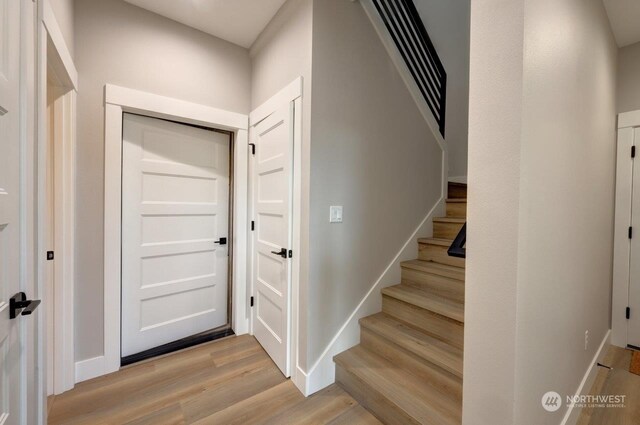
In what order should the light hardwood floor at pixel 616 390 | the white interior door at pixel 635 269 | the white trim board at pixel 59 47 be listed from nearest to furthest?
1. the white trim board at pixel 59 47
2. the light hardwood floor at pixel 616 390
3. the white interior door at pixel 635 269

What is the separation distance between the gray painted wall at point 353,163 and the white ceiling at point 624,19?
53.9 inches

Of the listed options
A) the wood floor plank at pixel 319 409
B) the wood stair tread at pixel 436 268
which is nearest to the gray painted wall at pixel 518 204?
the wood stair tread at pixel 436 268

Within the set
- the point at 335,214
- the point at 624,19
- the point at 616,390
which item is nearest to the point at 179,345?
the point at 335,214

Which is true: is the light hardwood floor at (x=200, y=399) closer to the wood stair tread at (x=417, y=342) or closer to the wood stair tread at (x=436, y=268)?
the wood stair tread at (x=417, y=342)

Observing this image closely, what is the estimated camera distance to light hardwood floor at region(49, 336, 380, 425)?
158 centimetres

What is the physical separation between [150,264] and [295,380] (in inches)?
58.6

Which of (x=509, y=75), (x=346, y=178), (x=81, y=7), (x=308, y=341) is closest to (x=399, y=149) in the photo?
(x=346, y=178)

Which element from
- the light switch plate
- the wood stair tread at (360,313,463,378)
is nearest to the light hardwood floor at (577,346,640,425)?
the wood stair tread at (360,313,463,378)

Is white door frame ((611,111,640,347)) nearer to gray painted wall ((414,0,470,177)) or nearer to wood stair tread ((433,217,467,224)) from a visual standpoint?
wood stair tread ((433,217,467,224))

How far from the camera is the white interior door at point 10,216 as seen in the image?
0.85 meters

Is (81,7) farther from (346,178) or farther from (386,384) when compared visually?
(386,384)

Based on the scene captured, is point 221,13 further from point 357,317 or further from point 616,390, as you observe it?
point 616,390

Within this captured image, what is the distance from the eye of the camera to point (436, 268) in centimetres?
209

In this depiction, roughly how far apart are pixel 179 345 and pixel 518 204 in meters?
2.66
